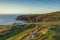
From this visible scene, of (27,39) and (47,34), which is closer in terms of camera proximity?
(27,39)

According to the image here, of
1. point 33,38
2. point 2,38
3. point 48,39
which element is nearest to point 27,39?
point 33,38

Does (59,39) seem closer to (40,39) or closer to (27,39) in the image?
(40,39)

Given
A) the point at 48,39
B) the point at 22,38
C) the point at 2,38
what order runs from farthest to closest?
the point at 2,38, the point at 22,38, the point at 48,39

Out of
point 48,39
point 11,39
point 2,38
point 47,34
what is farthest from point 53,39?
point 2,38

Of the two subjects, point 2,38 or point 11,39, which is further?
point 2,38

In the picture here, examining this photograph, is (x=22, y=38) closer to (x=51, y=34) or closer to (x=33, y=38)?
(x=33, y=38)

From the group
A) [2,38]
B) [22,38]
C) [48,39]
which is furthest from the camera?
[2,38]

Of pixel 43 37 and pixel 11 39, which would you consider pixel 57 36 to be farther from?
pixel 11 39

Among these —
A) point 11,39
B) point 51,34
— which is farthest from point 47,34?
point 11,39
